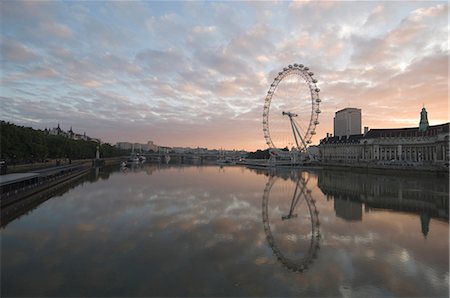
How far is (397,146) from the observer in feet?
202

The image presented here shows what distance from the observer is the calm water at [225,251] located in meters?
6.54

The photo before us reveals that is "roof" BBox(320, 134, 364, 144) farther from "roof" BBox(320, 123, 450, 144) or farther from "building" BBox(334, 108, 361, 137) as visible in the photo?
"building" BBox(334, 108, 361, 137)

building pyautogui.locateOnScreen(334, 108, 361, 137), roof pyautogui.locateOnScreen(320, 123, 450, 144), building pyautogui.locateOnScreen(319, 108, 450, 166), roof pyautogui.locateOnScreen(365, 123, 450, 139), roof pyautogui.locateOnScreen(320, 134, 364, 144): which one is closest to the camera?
building pyautogui.locateOnScreen(319, 108, 450, 166)

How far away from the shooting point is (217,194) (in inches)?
841

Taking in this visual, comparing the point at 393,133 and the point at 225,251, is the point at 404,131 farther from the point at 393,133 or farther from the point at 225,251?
the point at 225,251

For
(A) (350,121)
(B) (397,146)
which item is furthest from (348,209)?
(A) (350,121)

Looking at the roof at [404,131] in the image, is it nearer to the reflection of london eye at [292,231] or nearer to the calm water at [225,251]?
the calm water at [225,251]

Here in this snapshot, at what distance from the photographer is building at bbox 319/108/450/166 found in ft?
163

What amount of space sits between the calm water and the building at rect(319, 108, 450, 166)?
133 feet

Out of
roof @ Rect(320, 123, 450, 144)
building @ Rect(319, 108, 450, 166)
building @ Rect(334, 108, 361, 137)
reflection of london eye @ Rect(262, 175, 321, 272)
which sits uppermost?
building @ Rect(334, 108, 361, 137)

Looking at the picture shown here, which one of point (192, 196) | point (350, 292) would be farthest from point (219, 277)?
point (192, 196)

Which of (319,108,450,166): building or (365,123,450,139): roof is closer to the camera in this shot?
(319,108,450,166): building

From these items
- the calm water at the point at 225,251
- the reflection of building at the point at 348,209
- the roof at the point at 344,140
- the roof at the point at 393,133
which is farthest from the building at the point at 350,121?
the calm water at the point at 225,251

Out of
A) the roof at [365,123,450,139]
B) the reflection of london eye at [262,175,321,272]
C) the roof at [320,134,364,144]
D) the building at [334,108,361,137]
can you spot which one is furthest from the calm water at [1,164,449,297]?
the building at [334,108,361,137]
